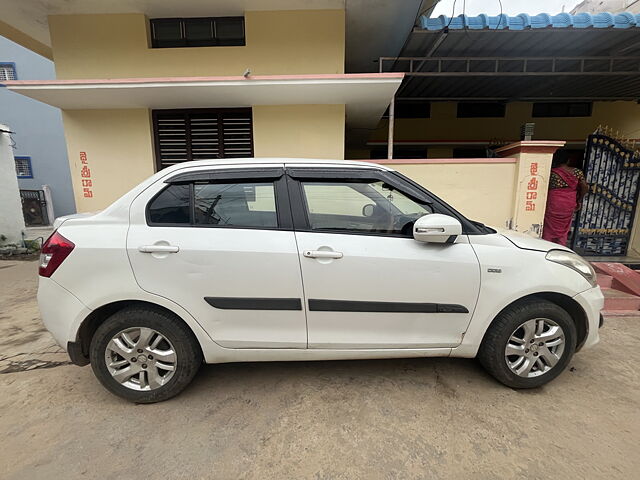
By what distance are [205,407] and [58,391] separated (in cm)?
126

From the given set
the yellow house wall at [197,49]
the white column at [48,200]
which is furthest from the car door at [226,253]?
the white column at [48,200]

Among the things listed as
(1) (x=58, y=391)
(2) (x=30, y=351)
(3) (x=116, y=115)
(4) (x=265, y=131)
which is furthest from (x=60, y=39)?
(1) (x=58, y=391)

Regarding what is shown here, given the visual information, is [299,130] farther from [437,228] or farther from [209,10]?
[437,228]

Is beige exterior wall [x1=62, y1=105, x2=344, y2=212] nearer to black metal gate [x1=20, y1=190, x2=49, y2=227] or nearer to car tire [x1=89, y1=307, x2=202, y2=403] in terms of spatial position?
car tire [x1=89, y1=307, x2=202, y2=403]

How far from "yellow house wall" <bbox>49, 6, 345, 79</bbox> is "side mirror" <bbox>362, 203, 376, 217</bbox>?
4.49m

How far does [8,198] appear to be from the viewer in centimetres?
781

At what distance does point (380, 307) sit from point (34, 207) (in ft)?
58.3

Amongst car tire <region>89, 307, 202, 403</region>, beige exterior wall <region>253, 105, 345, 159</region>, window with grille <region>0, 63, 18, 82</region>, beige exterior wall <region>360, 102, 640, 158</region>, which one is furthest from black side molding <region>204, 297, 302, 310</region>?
window with grille <region>0, 63, 18, 82</region>

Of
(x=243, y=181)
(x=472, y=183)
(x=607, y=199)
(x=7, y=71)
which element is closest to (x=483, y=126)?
(x=607, y=199)

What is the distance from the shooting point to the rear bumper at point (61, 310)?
6.73 feet

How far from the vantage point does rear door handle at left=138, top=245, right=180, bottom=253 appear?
6.63 feet

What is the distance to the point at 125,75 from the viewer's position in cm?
592

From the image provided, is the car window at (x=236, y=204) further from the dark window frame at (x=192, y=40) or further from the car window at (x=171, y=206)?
the dark window frame at (x=192, y=40)

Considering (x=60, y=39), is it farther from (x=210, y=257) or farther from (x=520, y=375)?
(x=520, y=375)
